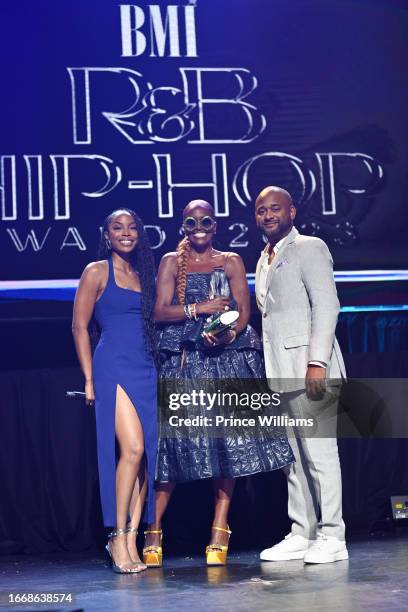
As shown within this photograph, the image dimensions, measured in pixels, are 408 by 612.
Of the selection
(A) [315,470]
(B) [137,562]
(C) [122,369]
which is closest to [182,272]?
(C) [122,369]

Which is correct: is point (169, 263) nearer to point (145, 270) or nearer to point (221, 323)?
point (145, 270)

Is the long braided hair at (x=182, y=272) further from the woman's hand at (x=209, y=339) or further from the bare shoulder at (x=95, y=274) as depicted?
the bare shoulder at (x=95, y=274)

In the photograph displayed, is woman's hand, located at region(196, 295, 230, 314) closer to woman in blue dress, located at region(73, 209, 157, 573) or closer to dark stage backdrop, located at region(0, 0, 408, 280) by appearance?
woman in blue dress, located at region(73, 209, 157, 573)

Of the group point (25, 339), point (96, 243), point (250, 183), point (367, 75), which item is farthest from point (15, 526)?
point (367, 75)

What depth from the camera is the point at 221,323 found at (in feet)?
13.6

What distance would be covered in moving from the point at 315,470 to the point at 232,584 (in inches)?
28.7

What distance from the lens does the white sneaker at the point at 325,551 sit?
12.9ft

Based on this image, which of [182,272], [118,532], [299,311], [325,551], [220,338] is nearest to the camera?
[325,551]

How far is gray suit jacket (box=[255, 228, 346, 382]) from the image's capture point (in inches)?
162

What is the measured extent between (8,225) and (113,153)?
0.67 metres

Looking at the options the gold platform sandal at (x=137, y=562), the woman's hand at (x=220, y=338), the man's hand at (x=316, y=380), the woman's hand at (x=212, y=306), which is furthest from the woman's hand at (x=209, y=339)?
the gold platform sandal at (x=137, y=562)

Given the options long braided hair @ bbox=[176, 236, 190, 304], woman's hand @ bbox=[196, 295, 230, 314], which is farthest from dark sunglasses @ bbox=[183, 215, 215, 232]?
woman's hand @ bbox=[196, 295, 230, 314]

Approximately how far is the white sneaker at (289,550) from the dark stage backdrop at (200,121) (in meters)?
1.56

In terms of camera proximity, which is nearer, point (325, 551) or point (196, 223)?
point (325, 551)
